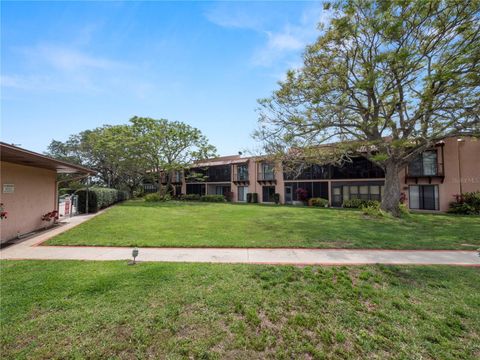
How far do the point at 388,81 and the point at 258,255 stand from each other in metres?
12.0

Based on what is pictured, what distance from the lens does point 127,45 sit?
27.3ft

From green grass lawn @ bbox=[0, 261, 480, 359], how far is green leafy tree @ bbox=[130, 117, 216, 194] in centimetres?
2104

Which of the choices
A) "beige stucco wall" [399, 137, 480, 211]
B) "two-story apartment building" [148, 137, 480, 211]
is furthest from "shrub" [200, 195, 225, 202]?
"beige stucco wall" [399, 137, 480, 211]

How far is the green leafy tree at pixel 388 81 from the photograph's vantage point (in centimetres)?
995

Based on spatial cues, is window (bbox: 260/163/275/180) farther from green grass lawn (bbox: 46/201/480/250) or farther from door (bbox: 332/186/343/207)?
green grass lawn (bbox: 46/201/480/250)

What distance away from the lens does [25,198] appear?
916cm

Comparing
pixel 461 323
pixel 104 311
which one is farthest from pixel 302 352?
pixel 104 311

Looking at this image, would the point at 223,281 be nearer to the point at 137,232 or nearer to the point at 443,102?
the point at 137,232

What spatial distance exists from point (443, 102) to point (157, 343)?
15210 millimetres

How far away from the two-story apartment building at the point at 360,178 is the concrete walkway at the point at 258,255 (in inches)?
424

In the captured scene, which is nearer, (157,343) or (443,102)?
(157,343)

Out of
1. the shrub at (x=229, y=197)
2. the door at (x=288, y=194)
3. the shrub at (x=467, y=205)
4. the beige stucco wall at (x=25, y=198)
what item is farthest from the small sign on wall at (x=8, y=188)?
the shrub at (x=467, y=205)

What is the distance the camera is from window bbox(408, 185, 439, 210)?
18.6 m

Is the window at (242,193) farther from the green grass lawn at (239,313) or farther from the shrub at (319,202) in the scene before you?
the green grass lawn at (239,313)
